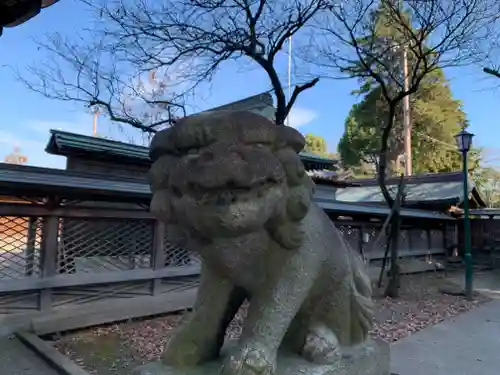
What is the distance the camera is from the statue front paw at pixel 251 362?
139 cm

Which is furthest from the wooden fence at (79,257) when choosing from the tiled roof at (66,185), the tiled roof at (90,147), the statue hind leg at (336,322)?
the statue hind leg at (336,322)

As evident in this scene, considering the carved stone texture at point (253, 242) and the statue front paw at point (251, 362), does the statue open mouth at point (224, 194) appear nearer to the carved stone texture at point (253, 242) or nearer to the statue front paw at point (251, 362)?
the carved stone texture at point (253, 242)

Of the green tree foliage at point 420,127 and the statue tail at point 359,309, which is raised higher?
the green tree foliage at point 420,127

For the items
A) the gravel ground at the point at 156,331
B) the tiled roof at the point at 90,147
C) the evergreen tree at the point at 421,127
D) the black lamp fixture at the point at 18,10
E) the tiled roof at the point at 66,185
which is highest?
the evergreen tree at the point at 421,127

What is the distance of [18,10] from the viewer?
9.98 feet

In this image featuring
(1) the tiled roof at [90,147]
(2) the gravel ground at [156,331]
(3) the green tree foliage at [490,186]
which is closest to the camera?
(2) the gravel ground at [156,331]

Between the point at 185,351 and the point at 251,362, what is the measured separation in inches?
14.2

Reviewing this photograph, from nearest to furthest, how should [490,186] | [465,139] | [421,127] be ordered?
[465,139] → [421,127] → [490,186]

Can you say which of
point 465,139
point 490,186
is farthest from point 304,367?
point 490,186

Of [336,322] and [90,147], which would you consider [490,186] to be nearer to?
[90,147]

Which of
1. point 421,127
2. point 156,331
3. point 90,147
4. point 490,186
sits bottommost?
point 156,331

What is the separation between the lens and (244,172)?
4.26 feet

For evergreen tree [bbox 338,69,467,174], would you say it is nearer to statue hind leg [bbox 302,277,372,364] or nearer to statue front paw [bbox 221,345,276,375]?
statue hind leg [bbox 302,277,372,364]

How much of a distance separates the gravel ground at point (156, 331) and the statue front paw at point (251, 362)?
2706 mm
